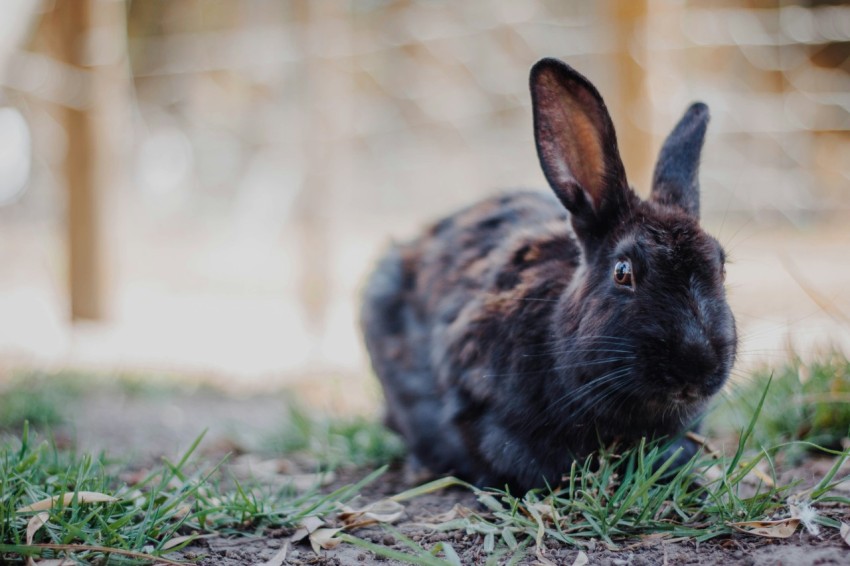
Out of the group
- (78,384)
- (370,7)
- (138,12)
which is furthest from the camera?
(138,12)

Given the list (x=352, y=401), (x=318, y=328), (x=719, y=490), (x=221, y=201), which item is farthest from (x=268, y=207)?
(x=719, y=490)

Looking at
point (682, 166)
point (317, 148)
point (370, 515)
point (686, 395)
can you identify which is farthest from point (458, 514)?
point (317, 148)

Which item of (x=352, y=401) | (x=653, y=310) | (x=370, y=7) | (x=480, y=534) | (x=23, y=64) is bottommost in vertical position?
(x=352, y=401)

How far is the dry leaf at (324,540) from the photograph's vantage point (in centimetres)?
217

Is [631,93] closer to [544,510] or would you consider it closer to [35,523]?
[544,510]

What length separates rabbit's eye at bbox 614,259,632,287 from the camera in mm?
2352

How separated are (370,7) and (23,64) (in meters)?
5.62

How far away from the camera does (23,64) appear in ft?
21.7

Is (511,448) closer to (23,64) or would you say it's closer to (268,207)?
(23,64)

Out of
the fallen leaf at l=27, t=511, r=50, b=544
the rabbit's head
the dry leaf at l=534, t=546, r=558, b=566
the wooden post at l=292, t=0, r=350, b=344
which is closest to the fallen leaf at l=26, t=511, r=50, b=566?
the fallen leaf at l=27, t=511, r=50, b=544

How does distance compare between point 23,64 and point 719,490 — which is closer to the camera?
point 719,490

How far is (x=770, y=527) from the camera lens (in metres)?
2.09

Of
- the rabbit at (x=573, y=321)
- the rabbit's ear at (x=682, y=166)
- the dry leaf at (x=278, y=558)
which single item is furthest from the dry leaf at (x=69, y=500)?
the rabbit's ear at (x=682, y=166)

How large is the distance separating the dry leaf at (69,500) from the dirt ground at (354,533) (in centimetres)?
25
